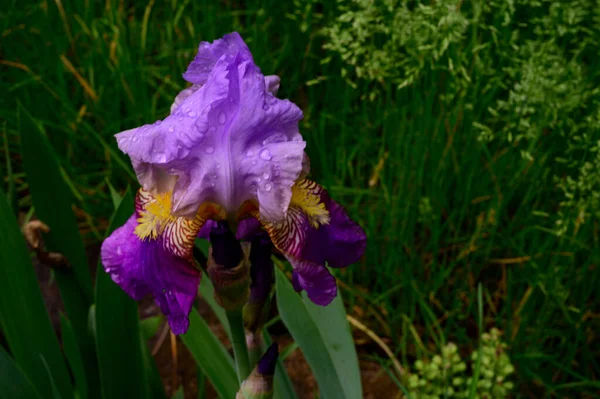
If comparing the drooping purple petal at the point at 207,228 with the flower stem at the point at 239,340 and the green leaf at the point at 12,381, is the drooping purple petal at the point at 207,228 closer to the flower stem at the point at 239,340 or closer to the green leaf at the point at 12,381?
the flower stem at the point at 239,340

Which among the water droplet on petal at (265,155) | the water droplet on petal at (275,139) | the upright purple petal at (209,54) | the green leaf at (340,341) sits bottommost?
the green leaf at (340,341)

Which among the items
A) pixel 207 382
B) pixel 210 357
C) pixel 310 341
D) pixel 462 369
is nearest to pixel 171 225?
pixel 310 341

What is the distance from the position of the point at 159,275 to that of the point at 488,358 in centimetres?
87

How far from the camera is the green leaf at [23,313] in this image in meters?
1.06

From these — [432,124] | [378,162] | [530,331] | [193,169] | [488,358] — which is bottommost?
[530,331]

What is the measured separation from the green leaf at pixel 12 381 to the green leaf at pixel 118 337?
0.11 metres

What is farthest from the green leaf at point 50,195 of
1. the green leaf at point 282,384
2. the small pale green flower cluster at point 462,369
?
the small pale green flower cluster at point 462,369

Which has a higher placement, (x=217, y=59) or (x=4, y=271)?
(x=217, y=59)

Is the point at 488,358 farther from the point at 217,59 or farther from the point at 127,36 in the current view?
the point at 127,36

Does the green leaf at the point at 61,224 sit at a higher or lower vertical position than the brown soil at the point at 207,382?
higher

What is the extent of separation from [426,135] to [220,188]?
0.95 meters

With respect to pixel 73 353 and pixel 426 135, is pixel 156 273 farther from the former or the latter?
pixel 426 135

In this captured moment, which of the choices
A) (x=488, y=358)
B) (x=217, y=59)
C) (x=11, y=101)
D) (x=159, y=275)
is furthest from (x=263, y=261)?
(x=11, y=101)

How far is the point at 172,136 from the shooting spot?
680 millimetres
